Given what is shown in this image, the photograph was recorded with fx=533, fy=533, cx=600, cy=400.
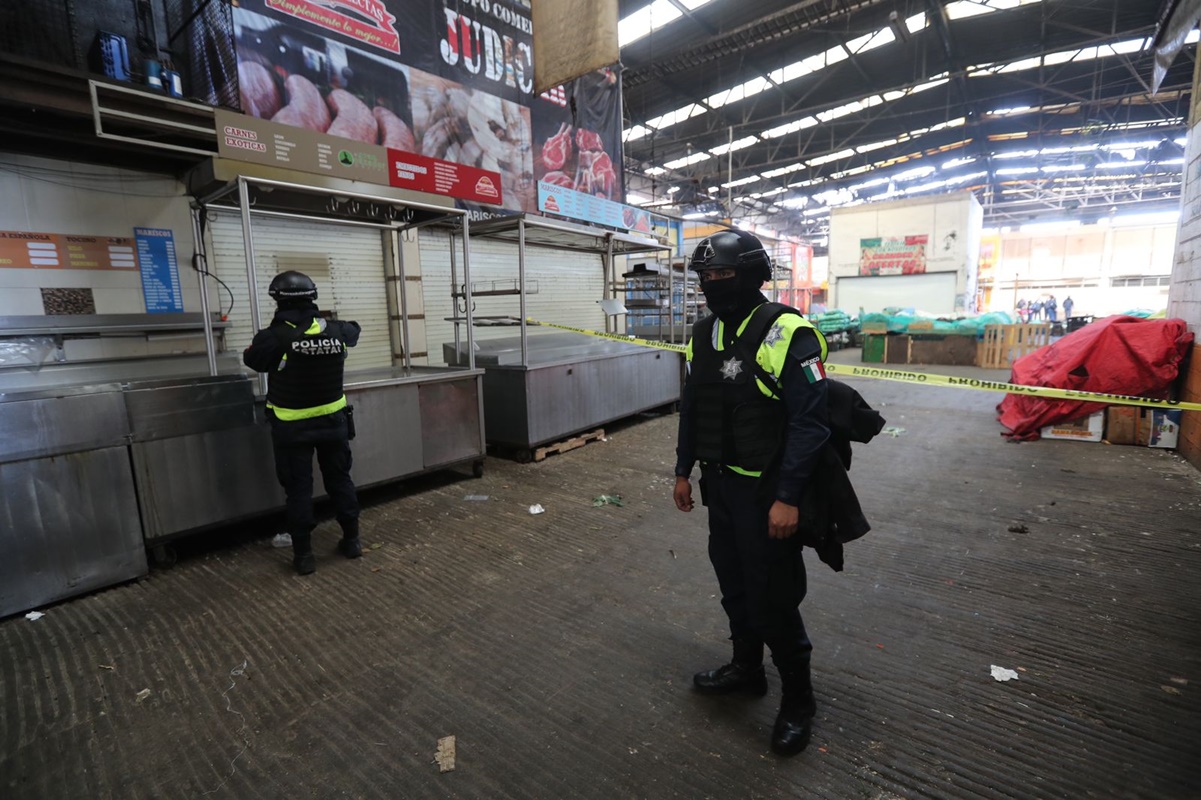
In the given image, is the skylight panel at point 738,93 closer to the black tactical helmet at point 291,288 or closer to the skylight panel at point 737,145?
the skylight panel at point 737,145

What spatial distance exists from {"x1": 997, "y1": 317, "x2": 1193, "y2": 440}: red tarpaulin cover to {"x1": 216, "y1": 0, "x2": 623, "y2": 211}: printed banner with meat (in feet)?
22.5

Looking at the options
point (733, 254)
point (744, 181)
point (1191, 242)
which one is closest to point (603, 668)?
point (733, 254)

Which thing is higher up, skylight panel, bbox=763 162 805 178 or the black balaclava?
skylight panel, bbox=763 162 805 178

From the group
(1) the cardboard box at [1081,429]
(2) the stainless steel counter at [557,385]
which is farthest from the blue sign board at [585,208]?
(1) the cardboard box at [1081,429]

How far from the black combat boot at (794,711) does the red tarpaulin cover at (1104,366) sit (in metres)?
6.06

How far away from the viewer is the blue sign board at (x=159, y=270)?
14.8 ft

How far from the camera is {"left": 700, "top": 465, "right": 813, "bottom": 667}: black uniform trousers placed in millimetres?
1895

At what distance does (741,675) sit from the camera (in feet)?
7.27

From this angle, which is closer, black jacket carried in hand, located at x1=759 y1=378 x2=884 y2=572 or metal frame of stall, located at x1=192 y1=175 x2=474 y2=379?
black jacket carried in hand, located at x1=759 y1=378 x2=884 y2=572

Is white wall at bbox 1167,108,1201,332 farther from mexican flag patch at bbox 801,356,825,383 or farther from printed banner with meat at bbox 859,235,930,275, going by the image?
printed banner with meat at bbox 859,235,930,275

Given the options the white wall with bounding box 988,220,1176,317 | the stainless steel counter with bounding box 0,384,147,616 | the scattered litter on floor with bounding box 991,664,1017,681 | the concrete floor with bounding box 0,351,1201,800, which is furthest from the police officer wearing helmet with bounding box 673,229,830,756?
the white wall with bounding box 988,220,1176,317

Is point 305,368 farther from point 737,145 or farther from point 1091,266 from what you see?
point 1091,266

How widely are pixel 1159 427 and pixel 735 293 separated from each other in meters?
6.66

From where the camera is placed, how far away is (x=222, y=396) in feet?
12.0
